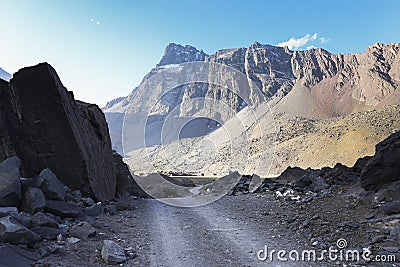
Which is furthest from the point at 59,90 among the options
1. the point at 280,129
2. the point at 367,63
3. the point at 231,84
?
the point at 231,84

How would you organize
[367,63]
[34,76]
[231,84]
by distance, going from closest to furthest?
1. [34,76]
2. [367,63]
3. [231,84]

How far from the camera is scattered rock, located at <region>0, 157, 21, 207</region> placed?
710 cm

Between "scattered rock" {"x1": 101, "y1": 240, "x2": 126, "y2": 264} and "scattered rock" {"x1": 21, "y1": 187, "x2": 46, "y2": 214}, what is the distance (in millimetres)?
2456

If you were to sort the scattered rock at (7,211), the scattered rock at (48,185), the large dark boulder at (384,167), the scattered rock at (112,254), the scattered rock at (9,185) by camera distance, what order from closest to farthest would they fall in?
the scattered rock at (112,254) < the scattered rock at (7,211) < the scattered rock at (9,185) < the scattered rock at (48,185) < the large dark boulder at (384,167)

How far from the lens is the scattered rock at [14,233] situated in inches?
208

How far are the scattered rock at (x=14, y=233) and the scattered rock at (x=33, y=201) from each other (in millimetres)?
1519

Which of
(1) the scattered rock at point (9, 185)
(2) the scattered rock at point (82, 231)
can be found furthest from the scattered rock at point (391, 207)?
(1) the scattered rock at point (9, 185)

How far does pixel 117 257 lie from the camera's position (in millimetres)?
5758

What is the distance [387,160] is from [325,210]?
252 cm

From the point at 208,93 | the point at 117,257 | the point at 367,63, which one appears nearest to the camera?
the point at 117,257

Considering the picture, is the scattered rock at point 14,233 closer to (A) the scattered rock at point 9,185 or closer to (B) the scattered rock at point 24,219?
(B) the scattered rock at point 24,219

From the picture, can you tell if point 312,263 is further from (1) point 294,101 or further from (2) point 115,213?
(1) point 294,101

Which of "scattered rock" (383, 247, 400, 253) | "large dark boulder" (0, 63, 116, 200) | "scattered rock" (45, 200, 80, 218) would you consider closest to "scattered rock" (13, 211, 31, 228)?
"scattered rock" (45, 200, 80, 218)

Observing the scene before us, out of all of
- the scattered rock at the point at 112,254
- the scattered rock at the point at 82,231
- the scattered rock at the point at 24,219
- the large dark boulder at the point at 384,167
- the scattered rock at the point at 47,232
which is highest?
the large dark boulder at the point at 384,167
